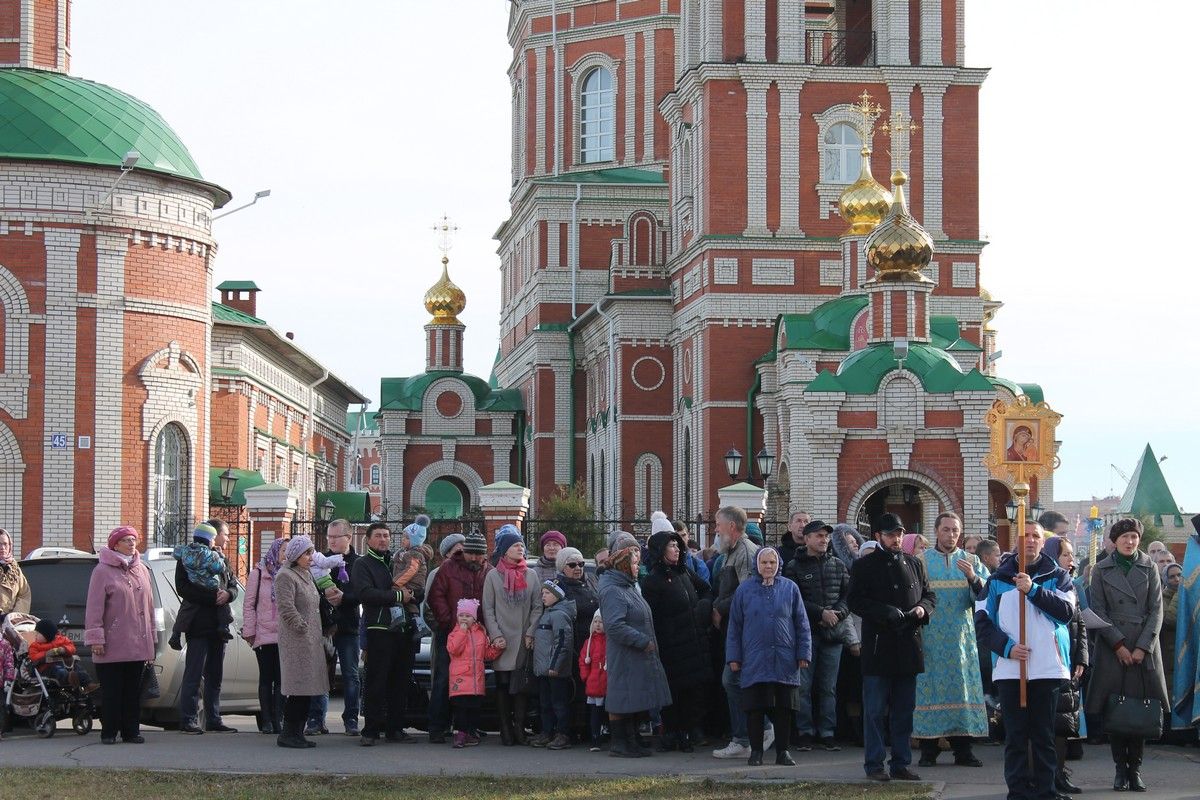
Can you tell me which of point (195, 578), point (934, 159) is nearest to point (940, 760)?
point (195, 578)

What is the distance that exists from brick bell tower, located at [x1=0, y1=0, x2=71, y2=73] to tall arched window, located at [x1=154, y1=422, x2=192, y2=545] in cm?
647

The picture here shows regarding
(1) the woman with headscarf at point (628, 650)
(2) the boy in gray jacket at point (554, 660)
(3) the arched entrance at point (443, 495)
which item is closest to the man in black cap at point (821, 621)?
(1) the woman with headscarf at point (628, 650)

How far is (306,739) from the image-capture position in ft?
46.9

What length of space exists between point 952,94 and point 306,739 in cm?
3178

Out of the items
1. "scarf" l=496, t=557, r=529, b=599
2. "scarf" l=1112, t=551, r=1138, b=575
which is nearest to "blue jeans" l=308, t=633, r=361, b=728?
"scarf" l=496, t=557, r=529, b=599

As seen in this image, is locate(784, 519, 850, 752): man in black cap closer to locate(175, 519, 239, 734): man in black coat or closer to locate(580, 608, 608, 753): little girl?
locate(580, 608, 608, 753): little girl

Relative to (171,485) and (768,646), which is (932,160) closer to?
Result: (171,485)

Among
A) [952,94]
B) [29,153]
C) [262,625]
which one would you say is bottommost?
[262,625]

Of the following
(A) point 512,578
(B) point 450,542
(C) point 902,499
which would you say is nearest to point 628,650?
(A) point 512,578

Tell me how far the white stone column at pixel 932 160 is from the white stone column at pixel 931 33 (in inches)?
24.0

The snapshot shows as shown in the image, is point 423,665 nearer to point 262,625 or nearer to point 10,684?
point 262,625

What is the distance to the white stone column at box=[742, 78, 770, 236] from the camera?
42562 millimetres

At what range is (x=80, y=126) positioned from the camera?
99.7ft

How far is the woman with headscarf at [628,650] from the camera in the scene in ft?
44.2
